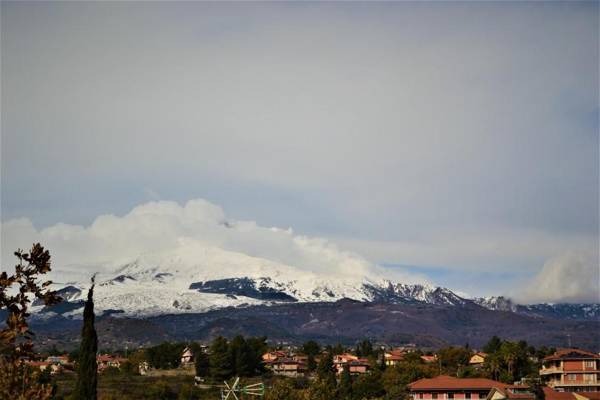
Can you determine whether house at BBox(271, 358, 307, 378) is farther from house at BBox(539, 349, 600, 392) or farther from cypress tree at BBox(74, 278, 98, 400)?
cypress tree at BBox(74, 278, 98, 400)

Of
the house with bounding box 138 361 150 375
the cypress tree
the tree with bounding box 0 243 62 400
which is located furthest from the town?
the tree with bounding box 0 243 62 400

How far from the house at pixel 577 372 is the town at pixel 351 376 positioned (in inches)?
5.5

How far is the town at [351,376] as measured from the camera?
110188 mm

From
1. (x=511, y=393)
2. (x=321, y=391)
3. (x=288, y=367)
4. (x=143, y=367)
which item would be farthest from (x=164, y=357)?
(x=511, y=393)

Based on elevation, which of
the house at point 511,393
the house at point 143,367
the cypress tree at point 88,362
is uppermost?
the cypress tree at point 88,362

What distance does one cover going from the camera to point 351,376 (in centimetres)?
14375

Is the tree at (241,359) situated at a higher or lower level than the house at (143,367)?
higher

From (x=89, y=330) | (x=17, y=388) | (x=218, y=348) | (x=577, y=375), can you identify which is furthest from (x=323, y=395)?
(x=17, y=388)

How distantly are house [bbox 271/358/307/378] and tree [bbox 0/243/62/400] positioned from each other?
528 feet

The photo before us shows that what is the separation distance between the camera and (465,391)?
4567 inches

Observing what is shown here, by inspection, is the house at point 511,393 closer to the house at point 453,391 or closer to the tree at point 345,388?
the house at point 453,391

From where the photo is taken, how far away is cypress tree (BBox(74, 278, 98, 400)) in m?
41.3

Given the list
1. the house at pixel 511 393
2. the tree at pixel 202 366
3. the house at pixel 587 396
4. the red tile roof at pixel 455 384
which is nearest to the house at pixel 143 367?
the tree at pixel 202 366

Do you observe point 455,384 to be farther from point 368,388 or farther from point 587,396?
point 587,396
